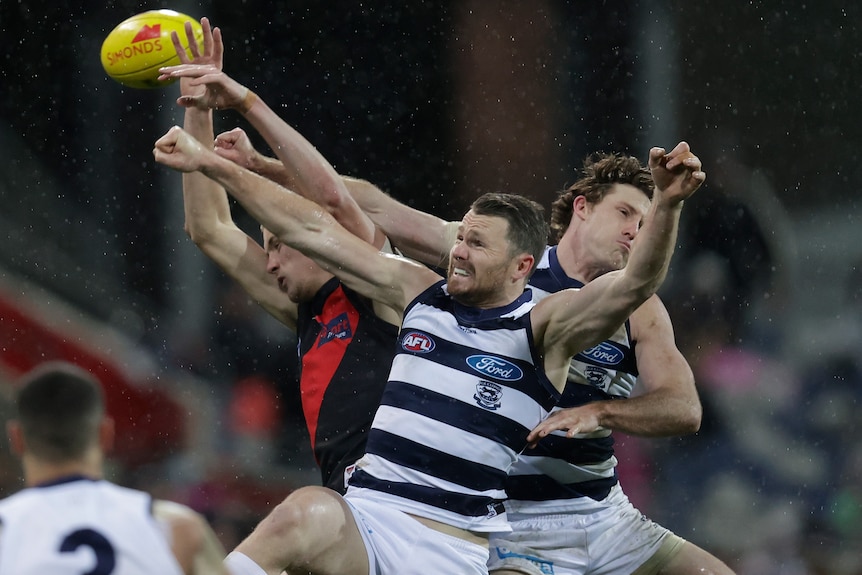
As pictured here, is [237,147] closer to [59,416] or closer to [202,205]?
[202,205]

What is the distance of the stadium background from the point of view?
795 centimetres

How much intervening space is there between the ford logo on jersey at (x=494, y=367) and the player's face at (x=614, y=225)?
0.96 metres

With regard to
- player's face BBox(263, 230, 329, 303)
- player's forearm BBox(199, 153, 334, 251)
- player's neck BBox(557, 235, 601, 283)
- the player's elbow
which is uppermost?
player's forearm BBox(199, 153, 334, 251)

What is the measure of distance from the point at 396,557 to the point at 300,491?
1.25 feet

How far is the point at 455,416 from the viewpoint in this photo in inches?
157

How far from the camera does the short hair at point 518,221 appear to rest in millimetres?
4219

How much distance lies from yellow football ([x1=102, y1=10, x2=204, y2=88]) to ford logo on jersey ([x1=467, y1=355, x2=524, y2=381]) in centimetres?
157

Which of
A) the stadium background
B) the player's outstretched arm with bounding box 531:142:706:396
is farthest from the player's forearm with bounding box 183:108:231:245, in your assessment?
the stadium background

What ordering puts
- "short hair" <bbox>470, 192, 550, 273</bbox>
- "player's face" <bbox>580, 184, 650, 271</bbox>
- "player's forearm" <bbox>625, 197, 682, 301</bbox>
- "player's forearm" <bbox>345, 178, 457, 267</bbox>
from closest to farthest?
"player's forearm" <bbox>625, 197, 682, 301</bbox>, "short hair" <bbox>470, 192, 550, 273</bbox>, "player's face" <bbox>580, 184, 650, 271</bbox>, "player's forearm" <bbox>345, 178, 457, 267</bbox>

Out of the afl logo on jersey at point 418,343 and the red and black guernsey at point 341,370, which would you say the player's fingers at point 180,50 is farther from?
the afl logo on jersey at point 418,343

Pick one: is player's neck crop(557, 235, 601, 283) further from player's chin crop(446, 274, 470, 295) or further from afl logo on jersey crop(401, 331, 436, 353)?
afl logo on jersey crop(401, 331, 436, 353)

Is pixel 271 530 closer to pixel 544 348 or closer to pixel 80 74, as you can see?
pixel 544 348

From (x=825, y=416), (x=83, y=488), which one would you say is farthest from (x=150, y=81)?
(x=825, y=416)

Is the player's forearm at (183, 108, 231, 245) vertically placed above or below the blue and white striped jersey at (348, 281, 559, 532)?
above
